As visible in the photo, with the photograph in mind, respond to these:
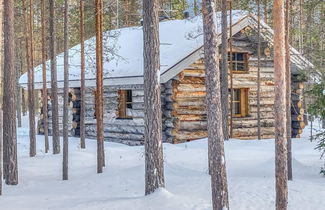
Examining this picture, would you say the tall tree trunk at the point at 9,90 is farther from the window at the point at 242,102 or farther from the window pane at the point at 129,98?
the window at the point at 242,102

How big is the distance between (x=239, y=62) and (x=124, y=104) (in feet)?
19.1

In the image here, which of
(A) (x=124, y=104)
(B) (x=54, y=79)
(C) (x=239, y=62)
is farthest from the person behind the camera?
Answer: (A) (x=124, y=104)

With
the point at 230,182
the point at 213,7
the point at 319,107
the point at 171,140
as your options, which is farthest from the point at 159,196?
the point at 171,140

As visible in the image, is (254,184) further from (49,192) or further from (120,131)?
(120,131)

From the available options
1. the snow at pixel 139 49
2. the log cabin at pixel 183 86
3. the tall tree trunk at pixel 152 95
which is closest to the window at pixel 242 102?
the log cabin at pixel 183 86

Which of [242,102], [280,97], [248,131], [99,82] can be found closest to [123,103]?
[242,102]

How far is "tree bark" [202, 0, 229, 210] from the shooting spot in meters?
7.18

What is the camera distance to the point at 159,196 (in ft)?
27.8

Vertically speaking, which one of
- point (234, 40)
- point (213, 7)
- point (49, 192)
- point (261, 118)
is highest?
point (234, 40)

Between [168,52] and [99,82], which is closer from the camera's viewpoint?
[99,82]

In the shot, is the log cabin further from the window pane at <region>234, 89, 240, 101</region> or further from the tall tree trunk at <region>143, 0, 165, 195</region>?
the tall tree trunk at <region>143, 0, 165, 195</region>

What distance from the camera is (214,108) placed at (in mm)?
7227

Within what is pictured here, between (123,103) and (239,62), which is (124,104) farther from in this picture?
(239,62)

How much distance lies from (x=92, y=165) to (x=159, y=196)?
5829 millimetres
